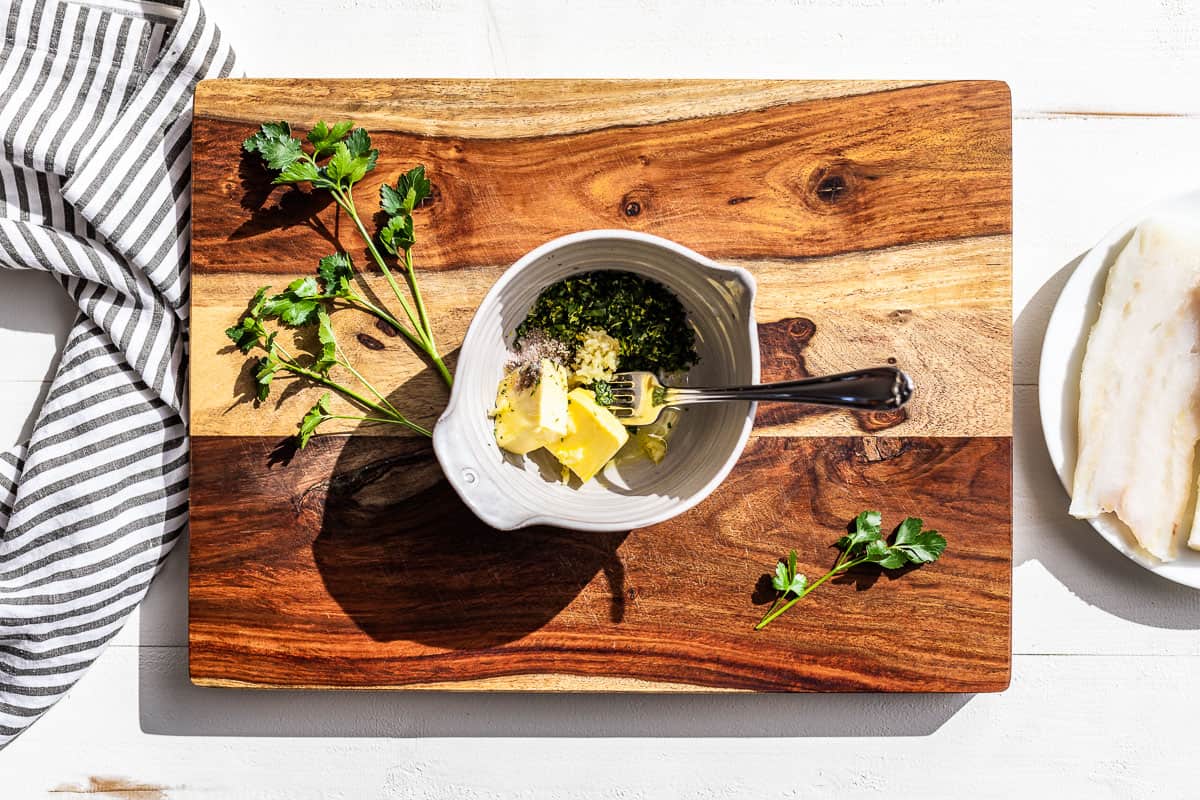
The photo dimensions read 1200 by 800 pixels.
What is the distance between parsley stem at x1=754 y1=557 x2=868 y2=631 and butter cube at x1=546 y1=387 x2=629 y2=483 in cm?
31

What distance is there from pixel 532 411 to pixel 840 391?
12.7 inches

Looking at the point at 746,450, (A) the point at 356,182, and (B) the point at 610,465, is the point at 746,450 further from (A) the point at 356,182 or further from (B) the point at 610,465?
(A) the point at 356,182

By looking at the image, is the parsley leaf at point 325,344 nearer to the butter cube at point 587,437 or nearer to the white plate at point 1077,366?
the butter cube at point 587,437

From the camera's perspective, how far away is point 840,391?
0.82m

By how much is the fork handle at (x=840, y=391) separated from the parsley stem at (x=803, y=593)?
0.31 metres

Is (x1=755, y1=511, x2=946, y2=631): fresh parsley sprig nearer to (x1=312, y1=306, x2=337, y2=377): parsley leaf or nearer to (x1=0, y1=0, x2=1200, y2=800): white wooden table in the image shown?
(x1=0, y1=0, x2=1200, y2=800): white wooden table

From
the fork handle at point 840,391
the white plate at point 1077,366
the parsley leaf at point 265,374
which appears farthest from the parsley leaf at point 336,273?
the white plate at point 1077,366

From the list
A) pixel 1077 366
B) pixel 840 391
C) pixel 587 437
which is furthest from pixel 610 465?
pixel 1077 366

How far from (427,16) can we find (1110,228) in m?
1.00

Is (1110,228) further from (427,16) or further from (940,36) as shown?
(427,16)

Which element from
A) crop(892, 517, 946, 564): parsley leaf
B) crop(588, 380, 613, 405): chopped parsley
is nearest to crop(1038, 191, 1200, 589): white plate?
crop(892, 517, 946, 564): parsley leaf

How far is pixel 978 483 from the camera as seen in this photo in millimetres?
1069

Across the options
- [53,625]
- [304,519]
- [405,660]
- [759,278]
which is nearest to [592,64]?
[759,278]

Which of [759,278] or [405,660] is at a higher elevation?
[759,278]
